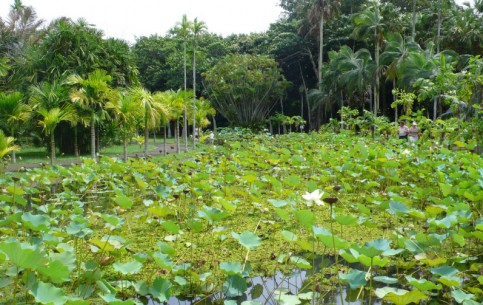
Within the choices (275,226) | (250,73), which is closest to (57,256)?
(275,226)

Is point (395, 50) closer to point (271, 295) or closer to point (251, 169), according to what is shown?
point (251, 169)

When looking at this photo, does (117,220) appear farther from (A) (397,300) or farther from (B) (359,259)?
(A) (397,300)

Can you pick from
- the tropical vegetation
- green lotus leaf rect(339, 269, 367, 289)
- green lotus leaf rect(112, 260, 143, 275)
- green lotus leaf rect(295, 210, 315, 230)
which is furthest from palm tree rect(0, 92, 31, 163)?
green lotus leaf rect(339, 269, 367, 289)

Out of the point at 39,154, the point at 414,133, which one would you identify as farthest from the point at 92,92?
the point at 414,133

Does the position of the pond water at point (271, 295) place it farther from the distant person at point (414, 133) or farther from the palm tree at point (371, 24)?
the palm tree at point (371, 24)

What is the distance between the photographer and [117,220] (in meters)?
3.13

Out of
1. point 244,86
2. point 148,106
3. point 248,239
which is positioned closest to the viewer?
point 248,239

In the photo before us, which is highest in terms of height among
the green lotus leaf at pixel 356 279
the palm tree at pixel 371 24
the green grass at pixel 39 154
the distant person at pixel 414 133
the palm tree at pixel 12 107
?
the palm tree at pixel 371 24

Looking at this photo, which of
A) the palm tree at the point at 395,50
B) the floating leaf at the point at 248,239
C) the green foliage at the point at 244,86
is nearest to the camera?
the floating leaf at the point at 248,239

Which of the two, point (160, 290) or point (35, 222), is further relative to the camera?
point (35, 222)

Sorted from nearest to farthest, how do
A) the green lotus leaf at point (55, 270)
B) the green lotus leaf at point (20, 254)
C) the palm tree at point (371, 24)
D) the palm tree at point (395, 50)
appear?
the green lotus leaf at point (20, 254), the green lotus leaf at point (55, 270), the palm tree at point (395, 50), the palm tree at point (371, 24)

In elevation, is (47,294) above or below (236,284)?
above

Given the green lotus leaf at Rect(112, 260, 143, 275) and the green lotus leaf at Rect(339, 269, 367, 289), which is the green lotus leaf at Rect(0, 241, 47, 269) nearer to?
the green lotus leaf at Rect(112, 260, 143, 275)

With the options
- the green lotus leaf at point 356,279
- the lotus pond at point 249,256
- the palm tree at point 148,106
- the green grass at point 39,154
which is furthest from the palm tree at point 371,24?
the green lotus leaf at point 356,279
